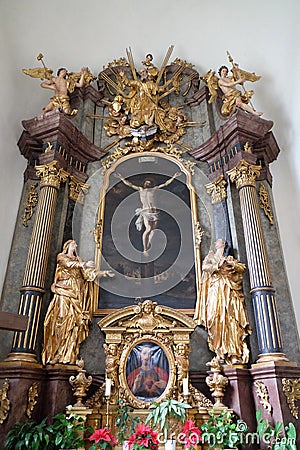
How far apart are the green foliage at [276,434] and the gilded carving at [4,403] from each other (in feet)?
11.5

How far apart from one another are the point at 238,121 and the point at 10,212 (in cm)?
489

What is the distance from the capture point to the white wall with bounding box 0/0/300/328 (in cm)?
876

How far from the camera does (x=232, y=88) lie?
9.02 metres

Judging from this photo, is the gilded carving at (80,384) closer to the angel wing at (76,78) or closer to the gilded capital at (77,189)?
the gilded capital at (77,189)

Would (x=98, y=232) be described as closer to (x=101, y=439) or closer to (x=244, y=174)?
(x=244, y=174)

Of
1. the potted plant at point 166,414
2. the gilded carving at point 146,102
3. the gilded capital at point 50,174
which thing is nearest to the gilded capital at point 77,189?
the gilded capital at point 50,174

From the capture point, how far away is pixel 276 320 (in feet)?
21.5

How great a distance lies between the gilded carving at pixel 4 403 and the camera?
572cm

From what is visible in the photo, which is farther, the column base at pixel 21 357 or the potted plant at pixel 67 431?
the column base at pixel 21 357

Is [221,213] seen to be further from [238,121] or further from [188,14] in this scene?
[188,14]

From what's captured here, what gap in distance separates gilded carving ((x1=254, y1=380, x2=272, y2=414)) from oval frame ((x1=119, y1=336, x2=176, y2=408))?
4.15 feet

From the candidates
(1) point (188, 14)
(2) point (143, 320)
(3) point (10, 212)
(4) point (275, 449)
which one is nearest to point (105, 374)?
(2) point (143, 320)

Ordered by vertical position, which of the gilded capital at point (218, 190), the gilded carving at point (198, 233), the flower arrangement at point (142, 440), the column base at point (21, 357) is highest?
the gilded capital at point (218, 190)

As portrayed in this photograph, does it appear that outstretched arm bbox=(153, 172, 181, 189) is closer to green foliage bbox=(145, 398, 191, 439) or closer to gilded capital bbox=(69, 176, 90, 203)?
gilded capital bbox=(69, 176, 90, 203)
